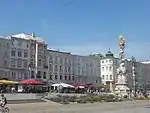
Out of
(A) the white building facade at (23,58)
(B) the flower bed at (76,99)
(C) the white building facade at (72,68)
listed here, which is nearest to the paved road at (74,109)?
(B) the flower bed at (76,99)

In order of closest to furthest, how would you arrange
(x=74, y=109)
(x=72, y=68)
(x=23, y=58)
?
(x=74, y=109)
(x=23, y=58)
(x=72, y=68)

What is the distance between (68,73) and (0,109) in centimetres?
8428

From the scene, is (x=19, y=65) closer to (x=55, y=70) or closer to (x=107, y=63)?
(x=55, y=70)

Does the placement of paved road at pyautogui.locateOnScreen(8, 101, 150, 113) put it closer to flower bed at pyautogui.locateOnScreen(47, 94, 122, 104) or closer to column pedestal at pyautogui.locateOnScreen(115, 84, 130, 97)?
flower bed at pyautogui.locateOnScreen(47, 94, 122, 104)

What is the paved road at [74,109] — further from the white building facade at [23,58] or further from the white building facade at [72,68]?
the white building facade at [72,68]

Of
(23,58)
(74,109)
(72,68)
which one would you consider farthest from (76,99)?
(72,68)

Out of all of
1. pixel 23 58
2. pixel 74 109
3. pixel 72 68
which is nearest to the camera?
pixel 74 109

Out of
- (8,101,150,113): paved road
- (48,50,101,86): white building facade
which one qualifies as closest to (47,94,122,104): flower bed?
(8,101,150,113): paved road

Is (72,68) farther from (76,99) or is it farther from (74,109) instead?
(74,109)

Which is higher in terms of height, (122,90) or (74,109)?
(122,90)

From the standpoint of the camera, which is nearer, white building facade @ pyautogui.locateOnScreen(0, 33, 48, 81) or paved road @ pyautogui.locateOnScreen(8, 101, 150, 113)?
paved road @ pyautogui.locateOnScreen(8, 101, 150, 113)

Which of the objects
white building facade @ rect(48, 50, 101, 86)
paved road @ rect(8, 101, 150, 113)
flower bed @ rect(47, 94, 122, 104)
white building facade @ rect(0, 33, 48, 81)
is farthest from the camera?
white building facade @ rect(48, 50, 101, 86)

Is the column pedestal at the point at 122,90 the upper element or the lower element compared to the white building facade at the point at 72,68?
lower

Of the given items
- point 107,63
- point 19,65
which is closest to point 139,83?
point 107,63
